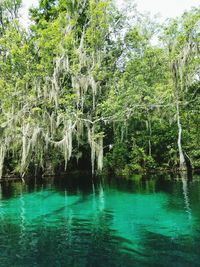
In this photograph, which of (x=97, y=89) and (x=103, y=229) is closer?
(x=103, y=229)

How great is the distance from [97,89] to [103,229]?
13676 mm

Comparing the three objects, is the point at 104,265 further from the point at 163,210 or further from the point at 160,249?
the point at 163,210

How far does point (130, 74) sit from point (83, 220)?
44.9 ft

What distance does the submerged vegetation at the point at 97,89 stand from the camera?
19109 millimetres

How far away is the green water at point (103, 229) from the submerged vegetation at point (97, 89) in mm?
5703

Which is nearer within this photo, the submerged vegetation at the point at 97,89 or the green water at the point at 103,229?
the green water at the point at 103,229

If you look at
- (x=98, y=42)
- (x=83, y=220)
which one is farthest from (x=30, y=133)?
(x=83, y=220)

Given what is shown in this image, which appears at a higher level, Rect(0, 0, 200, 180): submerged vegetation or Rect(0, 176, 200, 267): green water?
Rect(0, 0, 200, 180): submerged vegetation

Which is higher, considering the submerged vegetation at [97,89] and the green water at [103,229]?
the submerged vegetation at [97,89]

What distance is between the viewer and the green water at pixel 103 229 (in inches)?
239

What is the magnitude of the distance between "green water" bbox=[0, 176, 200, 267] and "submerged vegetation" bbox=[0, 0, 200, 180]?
5703 millimetres

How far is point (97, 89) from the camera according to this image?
20.7 m

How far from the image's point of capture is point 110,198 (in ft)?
42.5

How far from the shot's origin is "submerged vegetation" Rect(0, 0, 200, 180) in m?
19.1
